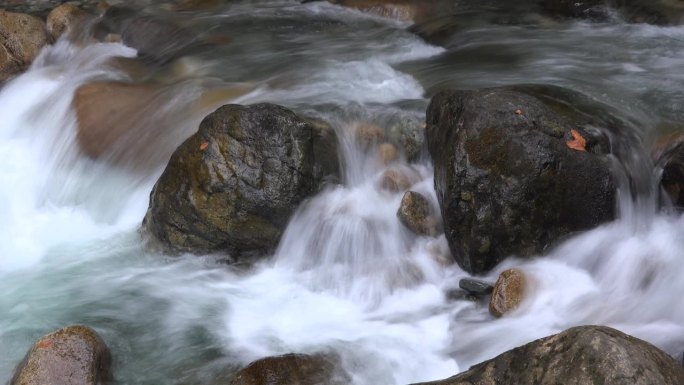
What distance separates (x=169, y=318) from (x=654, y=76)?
20.3 ft

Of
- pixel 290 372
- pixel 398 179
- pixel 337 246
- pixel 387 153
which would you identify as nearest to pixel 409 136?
pixel 387 153

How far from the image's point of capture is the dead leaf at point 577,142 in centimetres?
579

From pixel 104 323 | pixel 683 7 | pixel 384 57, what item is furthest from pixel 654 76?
pixel 104 323

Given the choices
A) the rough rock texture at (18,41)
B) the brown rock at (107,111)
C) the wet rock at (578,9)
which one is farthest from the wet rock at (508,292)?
the rough rock texture at (18,41)

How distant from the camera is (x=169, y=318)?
5.95 metres

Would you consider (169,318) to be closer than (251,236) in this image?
Yes

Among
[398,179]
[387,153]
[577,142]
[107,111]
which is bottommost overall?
[398,179]

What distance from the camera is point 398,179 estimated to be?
673cm

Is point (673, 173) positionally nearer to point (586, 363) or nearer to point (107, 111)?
point (586, 363)

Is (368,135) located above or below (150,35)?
below

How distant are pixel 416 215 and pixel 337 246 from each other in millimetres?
831

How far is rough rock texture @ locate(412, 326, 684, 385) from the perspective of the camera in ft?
10.8

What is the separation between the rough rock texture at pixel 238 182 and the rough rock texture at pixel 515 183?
1.49 metres

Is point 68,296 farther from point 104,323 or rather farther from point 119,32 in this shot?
point 119,32
